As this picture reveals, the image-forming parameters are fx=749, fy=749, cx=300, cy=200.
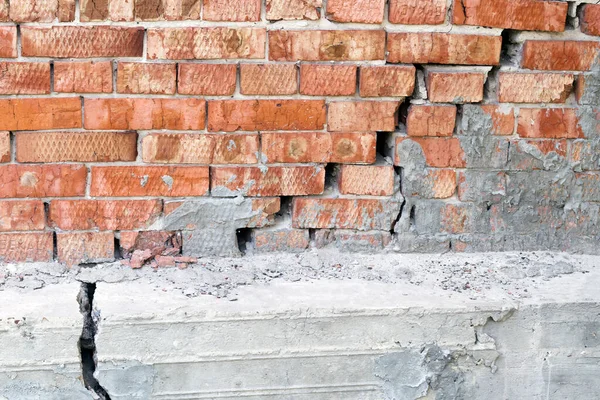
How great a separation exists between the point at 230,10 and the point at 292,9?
0.18 metres

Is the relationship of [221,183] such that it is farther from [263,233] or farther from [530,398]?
[530,398]

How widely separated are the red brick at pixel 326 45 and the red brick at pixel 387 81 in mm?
47

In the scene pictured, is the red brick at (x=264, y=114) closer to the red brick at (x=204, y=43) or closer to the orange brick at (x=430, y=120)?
the red brick at (x=204, y=43)

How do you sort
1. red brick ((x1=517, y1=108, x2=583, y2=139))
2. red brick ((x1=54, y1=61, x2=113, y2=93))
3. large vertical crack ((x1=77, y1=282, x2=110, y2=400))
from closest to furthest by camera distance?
large vertical crack ((x1=77, y1=282, x2=110, y2=400)), red brick ((x1=54, y1=61, x2=113, y2=93)), red brick ((x1=517, y1=108, x2=583, y2=139))

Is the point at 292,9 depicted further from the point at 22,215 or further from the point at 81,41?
the point at 22,215

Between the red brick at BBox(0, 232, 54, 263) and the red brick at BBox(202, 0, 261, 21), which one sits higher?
the red brick at BBox(202, 0, 261, 21)

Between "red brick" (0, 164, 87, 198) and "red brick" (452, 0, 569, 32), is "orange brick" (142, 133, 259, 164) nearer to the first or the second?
"red brick" (0, 164, 87, 198)

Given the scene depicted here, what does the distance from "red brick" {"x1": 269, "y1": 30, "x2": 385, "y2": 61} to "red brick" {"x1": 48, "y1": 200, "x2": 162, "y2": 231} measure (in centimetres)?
60

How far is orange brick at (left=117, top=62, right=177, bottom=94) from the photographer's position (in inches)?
86.8

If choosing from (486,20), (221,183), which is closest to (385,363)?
(221,183)

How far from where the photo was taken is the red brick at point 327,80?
2.26 meters

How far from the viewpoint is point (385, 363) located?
214cm

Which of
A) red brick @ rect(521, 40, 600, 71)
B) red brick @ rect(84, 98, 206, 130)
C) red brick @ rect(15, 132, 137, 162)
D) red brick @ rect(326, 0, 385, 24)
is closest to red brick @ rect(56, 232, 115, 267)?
red brick @ rect(15, 132, 137, 162)

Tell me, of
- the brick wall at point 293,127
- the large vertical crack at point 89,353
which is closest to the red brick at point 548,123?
the brick wall at point 293,127
